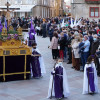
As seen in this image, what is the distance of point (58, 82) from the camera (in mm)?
11367

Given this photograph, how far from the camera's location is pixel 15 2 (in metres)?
54.1

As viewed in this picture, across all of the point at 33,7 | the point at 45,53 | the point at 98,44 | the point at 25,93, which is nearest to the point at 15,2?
the point at 33,7

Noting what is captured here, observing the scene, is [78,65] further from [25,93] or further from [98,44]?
[25,93]

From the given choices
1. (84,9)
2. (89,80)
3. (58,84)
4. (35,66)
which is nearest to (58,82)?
(58,84)

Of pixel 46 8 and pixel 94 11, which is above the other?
pixel 46 8

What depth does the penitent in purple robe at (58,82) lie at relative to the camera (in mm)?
11352

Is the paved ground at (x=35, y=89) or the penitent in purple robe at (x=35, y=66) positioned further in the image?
the penitent in purple robe at (x=35, y=66)

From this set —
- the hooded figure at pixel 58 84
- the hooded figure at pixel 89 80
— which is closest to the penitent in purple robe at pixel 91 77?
the hooded figure at pixel 89 80

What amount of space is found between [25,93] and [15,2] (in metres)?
43.1

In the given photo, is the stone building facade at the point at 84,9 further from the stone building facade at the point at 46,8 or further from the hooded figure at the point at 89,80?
the hooded figure at the point at 89,80

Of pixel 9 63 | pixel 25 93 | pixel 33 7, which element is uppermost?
pixel 33 7

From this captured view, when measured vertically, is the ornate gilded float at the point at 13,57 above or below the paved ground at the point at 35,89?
above

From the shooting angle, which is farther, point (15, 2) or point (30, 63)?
point (15, 2)

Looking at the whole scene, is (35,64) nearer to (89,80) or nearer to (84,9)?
(89,80)
